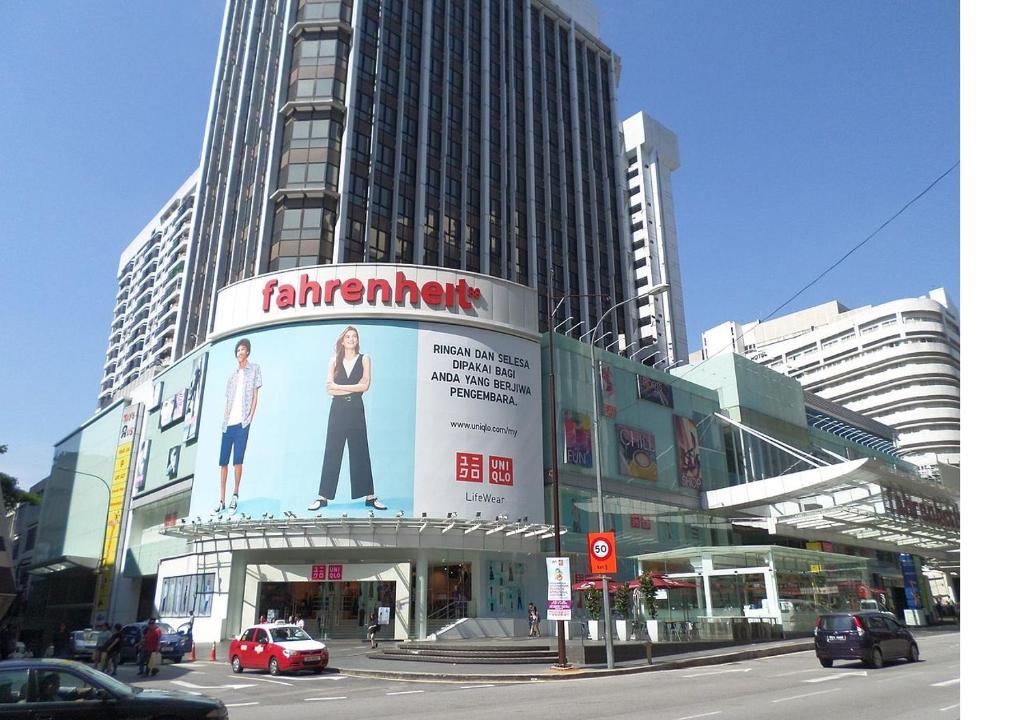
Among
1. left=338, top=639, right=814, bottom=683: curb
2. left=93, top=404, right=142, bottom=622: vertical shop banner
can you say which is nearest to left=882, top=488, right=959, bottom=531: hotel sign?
left=338, top=639, right=814, bottom=683: curb

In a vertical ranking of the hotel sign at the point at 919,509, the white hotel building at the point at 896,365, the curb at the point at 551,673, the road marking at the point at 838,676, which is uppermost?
the white hotel building at the point at 896,365

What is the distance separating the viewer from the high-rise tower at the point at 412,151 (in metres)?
56.8

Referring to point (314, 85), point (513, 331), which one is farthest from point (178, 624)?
point (314, 85)

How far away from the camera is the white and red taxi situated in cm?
2408

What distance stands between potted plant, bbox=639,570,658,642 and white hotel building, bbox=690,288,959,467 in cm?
7951

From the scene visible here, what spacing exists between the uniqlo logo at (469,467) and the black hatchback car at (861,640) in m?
20.0

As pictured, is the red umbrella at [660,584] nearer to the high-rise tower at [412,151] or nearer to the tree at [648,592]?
the tree at [648,592]

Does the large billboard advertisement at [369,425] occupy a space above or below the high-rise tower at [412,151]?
below

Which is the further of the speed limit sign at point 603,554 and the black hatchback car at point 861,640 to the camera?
the speed limit sign at point 603,554

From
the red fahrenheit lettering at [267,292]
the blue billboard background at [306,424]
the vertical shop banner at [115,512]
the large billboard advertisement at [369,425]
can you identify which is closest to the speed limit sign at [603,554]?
the large billboard advertisement at [369,425]

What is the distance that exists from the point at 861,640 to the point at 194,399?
40.6 meters

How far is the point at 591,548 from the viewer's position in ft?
78.2

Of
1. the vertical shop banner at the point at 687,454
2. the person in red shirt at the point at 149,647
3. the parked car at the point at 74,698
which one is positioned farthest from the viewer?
the vertical shop banner at the point at 687,454

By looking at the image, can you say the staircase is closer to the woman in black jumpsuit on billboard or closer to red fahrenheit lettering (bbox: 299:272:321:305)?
the woman in black jumpsuit on billboard
